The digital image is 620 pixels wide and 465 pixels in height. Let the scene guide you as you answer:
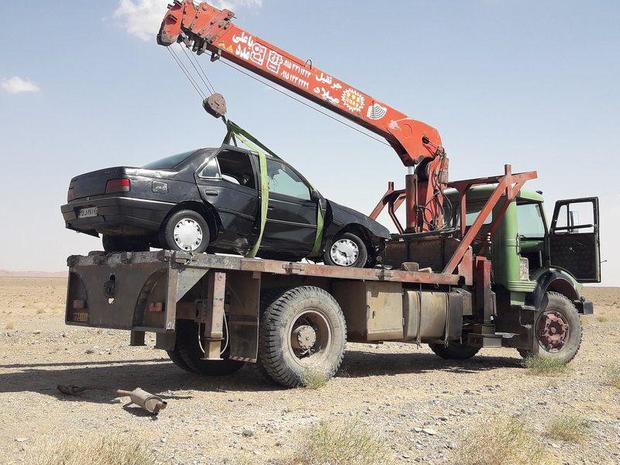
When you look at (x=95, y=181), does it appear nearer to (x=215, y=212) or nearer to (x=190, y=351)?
(x=215, y=212)

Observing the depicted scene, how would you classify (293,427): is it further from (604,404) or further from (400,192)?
(400,192)

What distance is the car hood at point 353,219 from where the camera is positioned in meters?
8.55

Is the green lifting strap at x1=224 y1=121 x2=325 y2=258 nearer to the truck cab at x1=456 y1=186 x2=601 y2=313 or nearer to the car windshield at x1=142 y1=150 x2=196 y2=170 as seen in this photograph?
the car windshield at x1=142 y1=150 x2=196 y2=170

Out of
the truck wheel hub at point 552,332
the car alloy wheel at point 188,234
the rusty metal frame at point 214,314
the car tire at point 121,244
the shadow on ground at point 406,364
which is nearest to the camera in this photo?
the rusty metal frame at point 214,314

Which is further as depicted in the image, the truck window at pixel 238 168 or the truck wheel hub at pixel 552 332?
the truck wheel hub at pixel 552 332

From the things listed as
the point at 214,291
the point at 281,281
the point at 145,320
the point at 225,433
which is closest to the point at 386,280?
the point at 281,281

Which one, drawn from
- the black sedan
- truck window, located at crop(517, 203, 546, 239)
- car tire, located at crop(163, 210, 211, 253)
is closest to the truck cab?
truck window, located at crop(517, 203, 546, 239)

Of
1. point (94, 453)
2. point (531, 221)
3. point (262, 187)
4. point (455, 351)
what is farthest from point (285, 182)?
point (455, 351)

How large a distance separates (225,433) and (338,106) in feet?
21.4

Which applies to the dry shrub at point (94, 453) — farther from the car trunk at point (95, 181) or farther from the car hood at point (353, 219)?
the car hood at point (353, 219)

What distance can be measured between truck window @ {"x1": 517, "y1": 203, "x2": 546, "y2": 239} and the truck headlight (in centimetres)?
55

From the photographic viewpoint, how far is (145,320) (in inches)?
270

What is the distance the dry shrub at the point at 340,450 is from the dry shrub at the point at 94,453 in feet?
3.30

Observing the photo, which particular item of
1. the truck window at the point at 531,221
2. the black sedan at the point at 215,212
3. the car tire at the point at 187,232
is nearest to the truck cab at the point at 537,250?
the truck window at the point at 531,221
